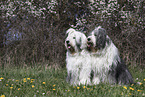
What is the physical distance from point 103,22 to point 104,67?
3334mm

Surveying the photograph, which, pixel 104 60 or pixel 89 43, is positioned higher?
pixel 89 43

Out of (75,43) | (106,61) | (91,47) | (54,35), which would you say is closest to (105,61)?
(106,61)

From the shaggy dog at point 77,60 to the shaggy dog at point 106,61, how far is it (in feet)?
0.57

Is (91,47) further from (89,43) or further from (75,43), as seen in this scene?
(75,43)

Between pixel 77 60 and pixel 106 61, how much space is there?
630mm

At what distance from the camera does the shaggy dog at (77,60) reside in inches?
168

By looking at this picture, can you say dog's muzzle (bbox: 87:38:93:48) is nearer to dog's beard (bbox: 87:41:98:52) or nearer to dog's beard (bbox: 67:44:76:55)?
dog's beard (bbox: 87:41:98:52)

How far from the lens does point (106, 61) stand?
4184 millimetres

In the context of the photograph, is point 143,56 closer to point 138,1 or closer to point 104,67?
point 138,1

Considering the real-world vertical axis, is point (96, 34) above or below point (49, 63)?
above

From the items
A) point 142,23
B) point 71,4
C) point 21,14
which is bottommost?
point 142,23

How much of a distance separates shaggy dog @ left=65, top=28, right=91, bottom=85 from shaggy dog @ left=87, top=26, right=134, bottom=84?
0.17 metres

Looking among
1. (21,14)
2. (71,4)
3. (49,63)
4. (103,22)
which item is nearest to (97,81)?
(49,63)

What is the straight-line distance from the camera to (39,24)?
7.28m
